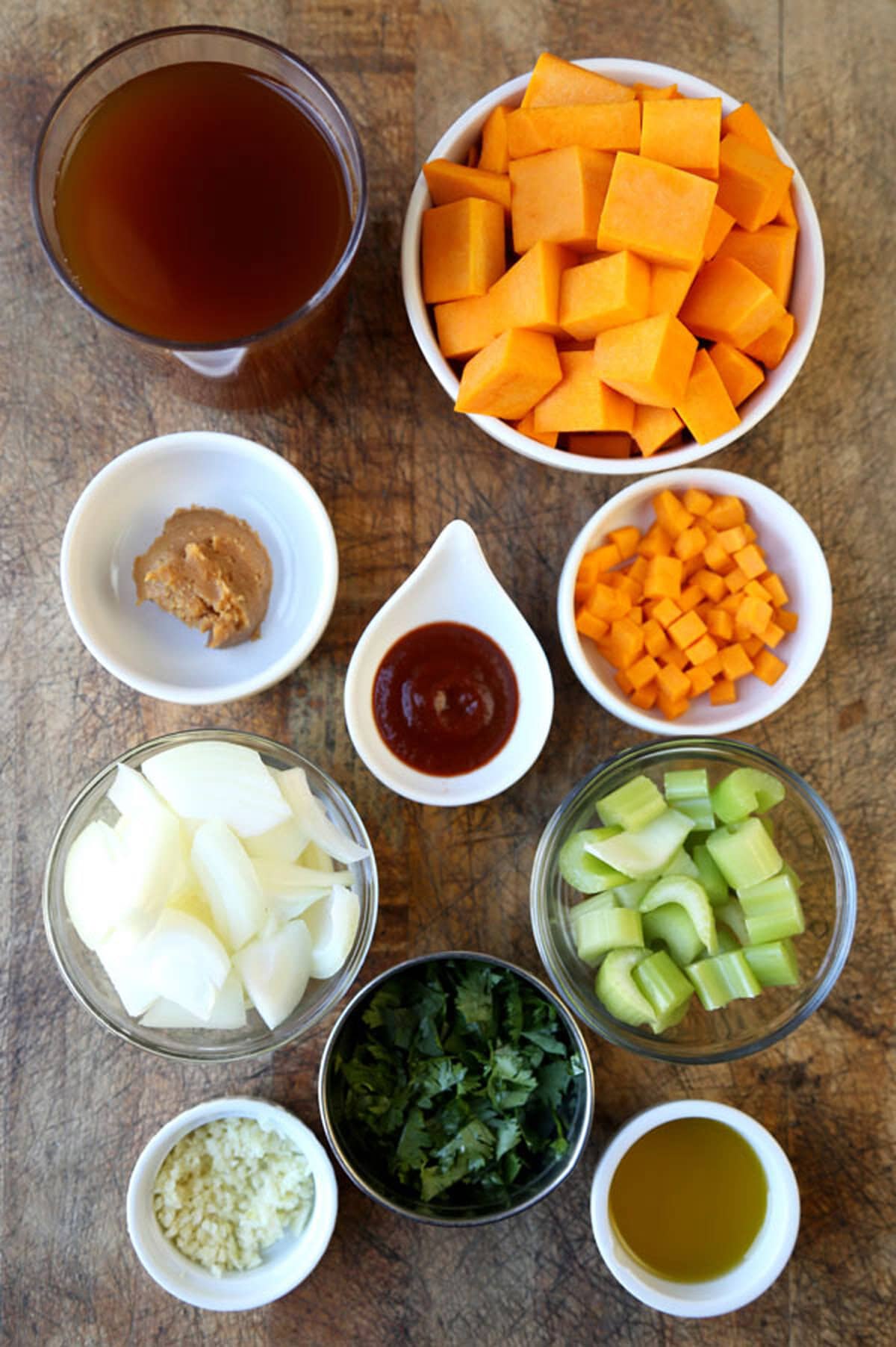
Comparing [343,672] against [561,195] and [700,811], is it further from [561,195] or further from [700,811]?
[561,195]

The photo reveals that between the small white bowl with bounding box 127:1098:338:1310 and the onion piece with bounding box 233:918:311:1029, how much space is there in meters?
0.21

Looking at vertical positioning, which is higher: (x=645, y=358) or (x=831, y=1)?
(x=831, y=1)

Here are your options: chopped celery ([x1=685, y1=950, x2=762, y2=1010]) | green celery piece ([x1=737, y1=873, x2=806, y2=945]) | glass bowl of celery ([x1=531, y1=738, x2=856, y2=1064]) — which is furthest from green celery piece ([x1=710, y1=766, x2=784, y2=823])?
chopped celery ([x1=685, y1=950, x2=762, y2=1010])

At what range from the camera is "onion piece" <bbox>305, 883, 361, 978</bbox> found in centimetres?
167

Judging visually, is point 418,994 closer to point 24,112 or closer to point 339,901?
point 339,901

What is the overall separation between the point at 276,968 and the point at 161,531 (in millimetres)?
776

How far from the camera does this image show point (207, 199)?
1.65 metres

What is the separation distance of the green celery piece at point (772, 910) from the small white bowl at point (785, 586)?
268mm

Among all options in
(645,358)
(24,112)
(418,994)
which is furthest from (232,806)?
(24,112)

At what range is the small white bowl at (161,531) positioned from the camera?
1761 millimetres

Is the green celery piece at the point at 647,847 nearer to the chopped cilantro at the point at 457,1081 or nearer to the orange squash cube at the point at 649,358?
the chopped cilantro at the point at 457,1081

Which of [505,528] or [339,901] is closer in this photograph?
[339,901]

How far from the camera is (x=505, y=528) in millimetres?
1953

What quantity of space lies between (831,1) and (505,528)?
1123 mm
